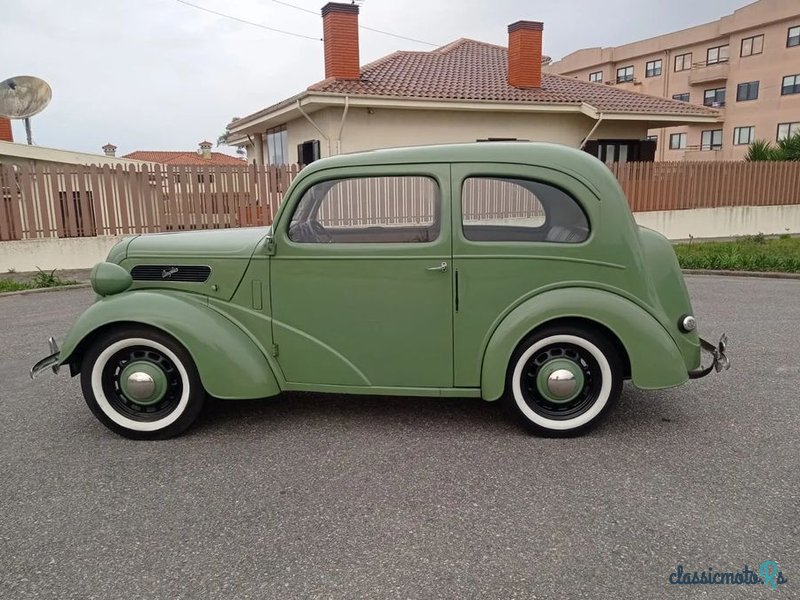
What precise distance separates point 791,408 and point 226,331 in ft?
13.6

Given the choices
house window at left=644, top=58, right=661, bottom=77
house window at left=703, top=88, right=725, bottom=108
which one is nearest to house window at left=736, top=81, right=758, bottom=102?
house window at left=703, top=88, right=725, bottom=108

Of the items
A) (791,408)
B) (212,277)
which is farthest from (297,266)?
(791,408)

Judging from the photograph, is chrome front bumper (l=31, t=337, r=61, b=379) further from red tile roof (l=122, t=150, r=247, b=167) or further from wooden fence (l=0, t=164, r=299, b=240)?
red tile roof (l=122, t=150, r=247, b=167)

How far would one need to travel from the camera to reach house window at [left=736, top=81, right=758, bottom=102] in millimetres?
39406

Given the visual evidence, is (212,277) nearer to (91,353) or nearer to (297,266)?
(297,266)

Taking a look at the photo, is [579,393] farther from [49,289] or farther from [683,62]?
[683,62]

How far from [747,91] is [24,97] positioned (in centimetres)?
4450

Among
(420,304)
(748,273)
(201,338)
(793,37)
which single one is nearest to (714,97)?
(793,37)

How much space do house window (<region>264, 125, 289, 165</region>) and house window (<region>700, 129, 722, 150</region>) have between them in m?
37.1

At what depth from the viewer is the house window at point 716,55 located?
41.8 metres

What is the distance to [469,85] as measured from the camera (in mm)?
16438

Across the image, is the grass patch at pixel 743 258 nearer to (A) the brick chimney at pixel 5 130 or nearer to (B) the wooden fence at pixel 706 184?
(B) the wooden fence at pixel 706 184

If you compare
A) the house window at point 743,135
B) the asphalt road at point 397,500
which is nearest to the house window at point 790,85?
the house window at point 743,135

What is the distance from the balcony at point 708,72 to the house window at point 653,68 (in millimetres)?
3711
